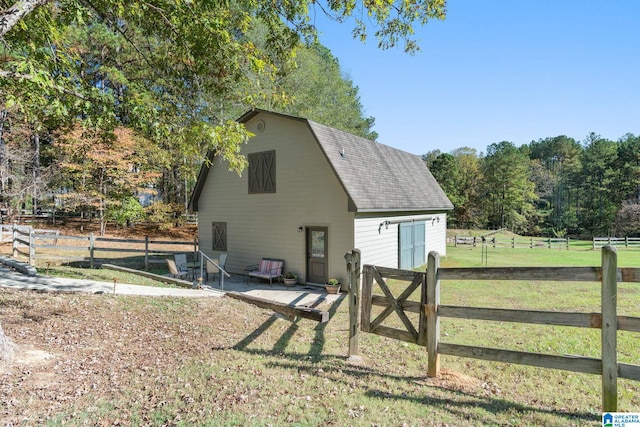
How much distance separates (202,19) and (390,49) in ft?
12.4

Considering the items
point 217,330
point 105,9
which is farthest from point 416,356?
point 105,9

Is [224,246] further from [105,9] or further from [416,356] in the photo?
[416,356]

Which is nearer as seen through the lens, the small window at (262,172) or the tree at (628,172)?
the small window at (262,172)

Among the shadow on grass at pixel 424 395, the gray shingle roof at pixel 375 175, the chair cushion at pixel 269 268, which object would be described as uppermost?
the gray shingle roof at pixel 375 175

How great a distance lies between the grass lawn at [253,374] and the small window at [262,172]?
244 inches

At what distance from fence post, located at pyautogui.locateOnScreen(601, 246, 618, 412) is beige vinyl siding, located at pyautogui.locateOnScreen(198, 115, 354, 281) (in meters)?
7.65

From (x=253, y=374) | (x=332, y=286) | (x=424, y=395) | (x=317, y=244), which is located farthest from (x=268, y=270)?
(x=424, y=395)

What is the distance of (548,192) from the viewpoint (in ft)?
177

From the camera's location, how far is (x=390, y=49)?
23.2 feet

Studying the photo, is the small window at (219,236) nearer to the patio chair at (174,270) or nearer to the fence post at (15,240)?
the patio chair at (174,270)

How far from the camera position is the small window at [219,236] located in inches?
556

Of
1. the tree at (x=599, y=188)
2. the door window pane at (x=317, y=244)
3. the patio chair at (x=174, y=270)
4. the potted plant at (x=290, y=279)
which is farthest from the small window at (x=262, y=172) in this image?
the tree at (x=599, y=188)

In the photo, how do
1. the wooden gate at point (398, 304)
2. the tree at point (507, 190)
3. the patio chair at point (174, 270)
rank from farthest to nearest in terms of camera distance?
the tree at point (507, 190), the patio chair at point (174, 270), the wooden gate at point (398, 304)

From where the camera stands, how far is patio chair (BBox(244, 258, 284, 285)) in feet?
39.3
